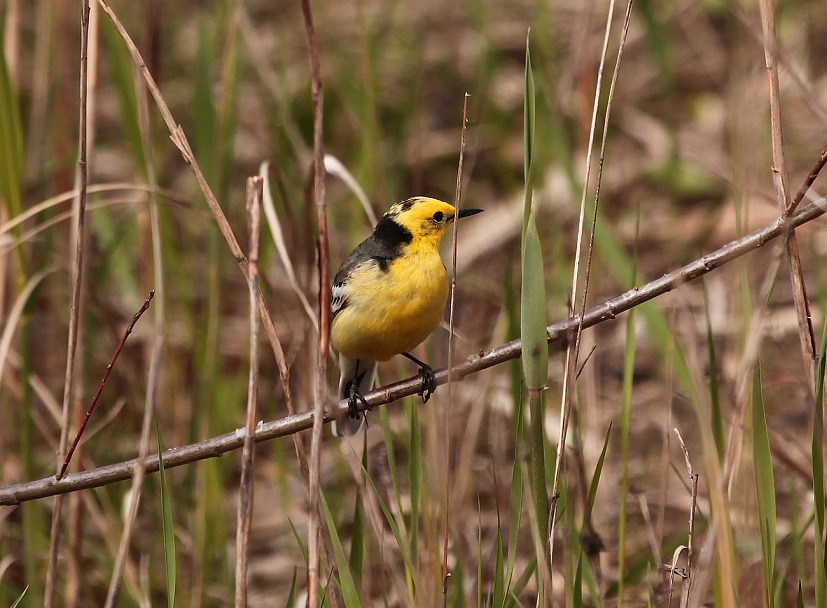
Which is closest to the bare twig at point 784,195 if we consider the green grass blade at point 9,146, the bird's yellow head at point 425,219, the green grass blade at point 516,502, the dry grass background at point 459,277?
the dry grass background at point 459,277

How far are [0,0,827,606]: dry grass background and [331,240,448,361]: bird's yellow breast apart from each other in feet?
0.83

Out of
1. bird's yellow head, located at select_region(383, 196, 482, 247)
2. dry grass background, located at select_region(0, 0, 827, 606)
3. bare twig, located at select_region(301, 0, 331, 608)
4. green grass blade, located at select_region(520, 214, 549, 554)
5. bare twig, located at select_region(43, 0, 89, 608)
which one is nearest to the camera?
bare twig, located at select_region(301, 0, 331, 608)

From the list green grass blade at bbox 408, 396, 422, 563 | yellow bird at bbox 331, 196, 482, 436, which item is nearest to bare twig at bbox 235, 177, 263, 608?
green grass blade at bbox 408, 396, 422, 563

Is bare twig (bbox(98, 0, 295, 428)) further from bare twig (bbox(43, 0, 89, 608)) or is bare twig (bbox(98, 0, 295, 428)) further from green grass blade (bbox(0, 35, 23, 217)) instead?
green grass blade (bbox(0, 35, 23, 217))

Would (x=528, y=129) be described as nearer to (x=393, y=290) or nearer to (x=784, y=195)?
(x=784, y=195)

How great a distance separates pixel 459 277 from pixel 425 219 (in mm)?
1948

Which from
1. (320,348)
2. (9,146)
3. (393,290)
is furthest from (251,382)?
(9,146)

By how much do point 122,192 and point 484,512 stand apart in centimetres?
327

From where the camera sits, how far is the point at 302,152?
4.69 m

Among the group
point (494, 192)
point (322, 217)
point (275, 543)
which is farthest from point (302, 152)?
point (322, 217)

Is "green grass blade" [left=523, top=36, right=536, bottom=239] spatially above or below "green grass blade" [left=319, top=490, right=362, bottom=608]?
above

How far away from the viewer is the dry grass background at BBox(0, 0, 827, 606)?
3203 mm

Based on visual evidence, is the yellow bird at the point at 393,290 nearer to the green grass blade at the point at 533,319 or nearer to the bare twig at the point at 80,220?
the green grass blade at the point at 533,319

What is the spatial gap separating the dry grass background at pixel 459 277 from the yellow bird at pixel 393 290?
214 mm
